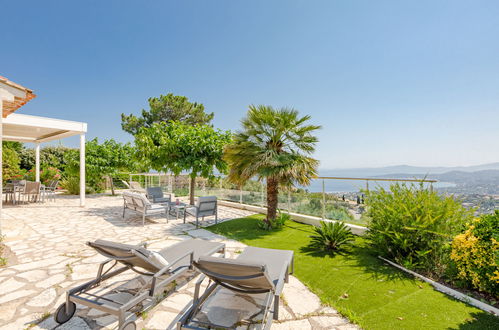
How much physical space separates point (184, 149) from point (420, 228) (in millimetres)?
8034

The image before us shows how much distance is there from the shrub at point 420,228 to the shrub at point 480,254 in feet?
1.33

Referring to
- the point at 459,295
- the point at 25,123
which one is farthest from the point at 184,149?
the point at 459,295

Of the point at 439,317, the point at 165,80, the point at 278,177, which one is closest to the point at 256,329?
the point at 439,317

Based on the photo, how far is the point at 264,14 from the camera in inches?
467

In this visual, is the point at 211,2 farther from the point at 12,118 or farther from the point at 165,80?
the point at 165,80

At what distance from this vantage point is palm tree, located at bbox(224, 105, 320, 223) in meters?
6.63

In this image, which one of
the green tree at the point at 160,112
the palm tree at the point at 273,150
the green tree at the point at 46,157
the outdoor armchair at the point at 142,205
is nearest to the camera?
the palm tree at the point at 273,150

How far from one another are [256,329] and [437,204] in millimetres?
4023

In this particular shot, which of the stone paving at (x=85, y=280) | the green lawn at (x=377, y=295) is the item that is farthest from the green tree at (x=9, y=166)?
the green lawn at (x=377, y=295)

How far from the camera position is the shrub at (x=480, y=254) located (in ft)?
9.77

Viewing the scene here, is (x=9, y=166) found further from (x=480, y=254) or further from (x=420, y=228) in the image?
(x=480, y=254)

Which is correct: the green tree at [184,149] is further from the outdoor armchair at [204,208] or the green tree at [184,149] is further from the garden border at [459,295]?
the garden border at [459,295]

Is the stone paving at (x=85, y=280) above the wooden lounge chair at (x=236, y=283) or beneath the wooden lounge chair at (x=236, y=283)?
beneath

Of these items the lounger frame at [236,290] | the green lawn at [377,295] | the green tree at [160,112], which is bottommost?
the green lawn at [377,295]
